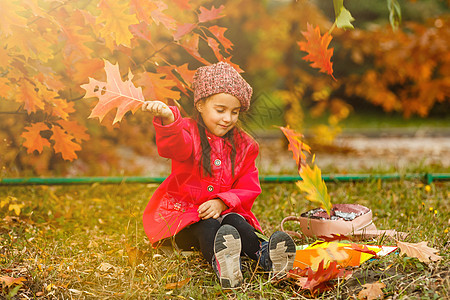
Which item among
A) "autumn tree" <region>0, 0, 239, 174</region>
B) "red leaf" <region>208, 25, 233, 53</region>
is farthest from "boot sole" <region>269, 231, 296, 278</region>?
"red leaf" <region>208, 25, 233, 53</region>

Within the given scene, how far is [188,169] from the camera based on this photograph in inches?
92.9

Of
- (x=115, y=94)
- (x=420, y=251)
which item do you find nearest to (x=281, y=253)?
(x=420, y=251)

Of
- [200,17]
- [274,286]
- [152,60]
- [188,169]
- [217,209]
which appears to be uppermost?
[200,17]

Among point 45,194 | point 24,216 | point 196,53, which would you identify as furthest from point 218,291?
point 45,194

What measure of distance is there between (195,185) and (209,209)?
6.4 inches

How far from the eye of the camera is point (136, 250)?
2.34 m

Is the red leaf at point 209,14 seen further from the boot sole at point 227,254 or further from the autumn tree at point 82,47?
the boot sole at point 227,254

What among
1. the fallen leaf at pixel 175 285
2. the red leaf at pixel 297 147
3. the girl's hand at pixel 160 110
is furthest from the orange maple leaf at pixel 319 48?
the fallen leaf at pixel 175 285

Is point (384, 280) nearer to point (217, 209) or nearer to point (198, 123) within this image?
point (217, 209)

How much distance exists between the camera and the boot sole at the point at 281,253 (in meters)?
2.03

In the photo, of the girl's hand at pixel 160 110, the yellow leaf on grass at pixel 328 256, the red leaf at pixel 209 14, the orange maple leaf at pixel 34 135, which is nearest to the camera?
the girl's hand at pixel 160 110

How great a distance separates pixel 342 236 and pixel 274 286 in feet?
1.66

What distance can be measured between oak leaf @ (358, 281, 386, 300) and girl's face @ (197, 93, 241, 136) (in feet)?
3.09

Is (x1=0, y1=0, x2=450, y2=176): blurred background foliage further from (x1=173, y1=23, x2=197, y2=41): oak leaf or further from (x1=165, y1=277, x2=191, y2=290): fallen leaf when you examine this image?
(x1=165, y1=277, x2=191, y2=290): fallen leaf
